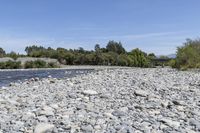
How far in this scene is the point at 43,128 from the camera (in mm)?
8570

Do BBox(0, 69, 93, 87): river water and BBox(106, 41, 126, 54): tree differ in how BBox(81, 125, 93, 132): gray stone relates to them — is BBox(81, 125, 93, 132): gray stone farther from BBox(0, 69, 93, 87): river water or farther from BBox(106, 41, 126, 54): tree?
BBox(106, 41, 126, 54): tree

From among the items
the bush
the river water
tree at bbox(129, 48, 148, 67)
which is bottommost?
the river water

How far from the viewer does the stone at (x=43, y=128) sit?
8499mm

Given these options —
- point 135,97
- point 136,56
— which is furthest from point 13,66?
point 135,97

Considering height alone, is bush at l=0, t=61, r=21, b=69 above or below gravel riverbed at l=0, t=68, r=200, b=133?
above

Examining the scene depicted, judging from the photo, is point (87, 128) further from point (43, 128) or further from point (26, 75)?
point (26, 75)

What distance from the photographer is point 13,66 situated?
365ft

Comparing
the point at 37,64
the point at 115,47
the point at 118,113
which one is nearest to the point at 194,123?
the point at 118,113

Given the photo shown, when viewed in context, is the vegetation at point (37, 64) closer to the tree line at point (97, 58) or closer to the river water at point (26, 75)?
the tree line at point (97, 58)

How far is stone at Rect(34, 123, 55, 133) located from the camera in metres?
8.50

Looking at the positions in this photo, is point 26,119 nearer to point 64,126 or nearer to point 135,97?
point 64,126

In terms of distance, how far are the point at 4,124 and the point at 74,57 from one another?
12410 centimetres

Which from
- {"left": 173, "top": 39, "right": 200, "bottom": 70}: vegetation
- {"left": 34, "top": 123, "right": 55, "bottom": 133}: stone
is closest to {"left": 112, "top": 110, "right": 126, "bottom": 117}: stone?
{"left": 34, "top": 123, "right": 55, "bottom": 133}: stone

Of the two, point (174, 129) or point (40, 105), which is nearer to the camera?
point (174, 129)
